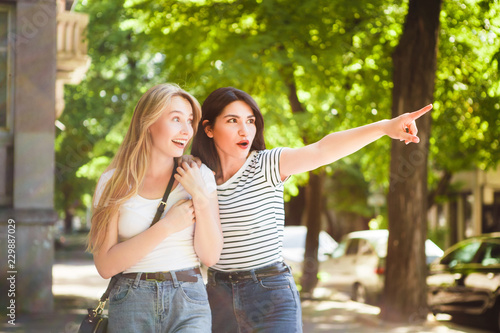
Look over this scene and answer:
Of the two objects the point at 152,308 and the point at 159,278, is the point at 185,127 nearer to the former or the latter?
the point at 159,278

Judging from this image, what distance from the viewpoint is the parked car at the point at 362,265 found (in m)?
15.3

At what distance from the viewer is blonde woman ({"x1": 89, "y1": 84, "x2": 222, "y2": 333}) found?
2.89 meters

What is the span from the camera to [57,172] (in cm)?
3288

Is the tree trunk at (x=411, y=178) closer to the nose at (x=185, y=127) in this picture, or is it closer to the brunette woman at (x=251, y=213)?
the brunette woman at (x=251, y=213)

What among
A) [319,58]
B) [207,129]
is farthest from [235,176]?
[319,58]

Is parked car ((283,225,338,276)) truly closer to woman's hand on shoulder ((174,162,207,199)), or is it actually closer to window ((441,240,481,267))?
window ((441,240,481,267))

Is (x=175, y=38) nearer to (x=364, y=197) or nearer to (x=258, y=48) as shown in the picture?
(x=258, y=48)

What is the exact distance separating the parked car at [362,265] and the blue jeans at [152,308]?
12.1 metres

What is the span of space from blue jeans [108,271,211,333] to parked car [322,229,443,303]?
12077 millimetres

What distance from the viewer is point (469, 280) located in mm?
12078

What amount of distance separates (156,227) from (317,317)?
11147 mm

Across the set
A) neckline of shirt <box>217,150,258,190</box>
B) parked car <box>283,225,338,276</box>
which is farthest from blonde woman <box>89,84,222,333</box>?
parked car <box>283,225,338,276</box>

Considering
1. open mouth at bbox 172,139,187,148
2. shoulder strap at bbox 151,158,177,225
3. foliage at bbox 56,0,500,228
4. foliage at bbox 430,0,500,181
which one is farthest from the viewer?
foliage at bbox 430,0,500,181

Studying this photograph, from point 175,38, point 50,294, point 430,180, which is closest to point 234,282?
point 50,294
